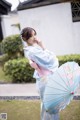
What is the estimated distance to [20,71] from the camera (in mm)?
8969

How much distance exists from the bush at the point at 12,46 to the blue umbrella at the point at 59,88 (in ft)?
30.8

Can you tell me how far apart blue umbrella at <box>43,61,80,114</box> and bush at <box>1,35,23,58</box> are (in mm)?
9394

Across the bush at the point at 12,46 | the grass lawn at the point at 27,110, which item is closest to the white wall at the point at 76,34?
the bush at the point at 12,46

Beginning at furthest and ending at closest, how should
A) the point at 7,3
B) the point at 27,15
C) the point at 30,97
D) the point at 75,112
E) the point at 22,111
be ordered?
the point at 7,3 < the point at 27,15 < the point at 30,97 < the point at 22,111 < the point at 75,112

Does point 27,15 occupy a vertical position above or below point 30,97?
above

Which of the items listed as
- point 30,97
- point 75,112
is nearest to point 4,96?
point 30,97

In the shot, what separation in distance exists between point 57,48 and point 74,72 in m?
7.09

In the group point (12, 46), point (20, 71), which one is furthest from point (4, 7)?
point (20, 71)

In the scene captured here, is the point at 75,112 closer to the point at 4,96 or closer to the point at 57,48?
the point at 4,96

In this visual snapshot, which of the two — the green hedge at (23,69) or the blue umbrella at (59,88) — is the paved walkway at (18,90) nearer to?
the green hedge at (23,69)

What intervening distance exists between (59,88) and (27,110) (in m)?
2.21

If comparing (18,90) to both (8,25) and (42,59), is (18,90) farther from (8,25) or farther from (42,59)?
(8,25)

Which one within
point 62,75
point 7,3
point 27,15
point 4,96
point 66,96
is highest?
point 7,3

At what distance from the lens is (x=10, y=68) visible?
30.3 feet
